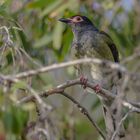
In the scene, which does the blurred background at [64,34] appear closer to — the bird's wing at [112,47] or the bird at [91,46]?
the bird at [91,46]

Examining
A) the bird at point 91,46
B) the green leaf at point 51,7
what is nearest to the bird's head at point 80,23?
the bird at point 91,46

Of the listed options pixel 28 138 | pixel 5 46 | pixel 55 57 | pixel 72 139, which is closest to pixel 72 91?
pixel 55 57

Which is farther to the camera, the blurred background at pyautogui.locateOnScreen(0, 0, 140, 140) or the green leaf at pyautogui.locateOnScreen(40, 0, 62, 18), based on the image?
the green leaf at pyautogui.locateOnScreen(40, 0, 62, 18)

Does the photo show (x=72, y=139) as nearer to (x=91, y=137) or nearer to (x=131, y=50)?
(x=91, y=137)

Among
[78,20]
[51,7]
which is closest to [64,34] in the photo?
[78,20]

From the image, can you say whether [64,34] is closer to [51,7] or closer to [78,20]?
[78,20]

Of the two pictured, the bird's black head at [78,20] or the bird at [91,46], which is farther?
the bird's black head at [78,20]

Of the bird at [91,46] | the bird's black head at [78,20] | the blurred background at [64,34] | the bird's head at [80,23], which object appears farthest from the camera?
the bird's head at [80,23]

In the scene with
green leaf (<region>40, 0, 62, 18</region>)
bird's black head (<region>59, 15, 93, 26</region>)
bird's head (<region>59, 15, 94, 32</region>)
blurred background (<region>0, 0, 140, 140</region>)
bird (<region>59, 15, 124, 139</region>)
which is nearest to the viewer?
bird (<region>59, 15, 124, 139</region>)

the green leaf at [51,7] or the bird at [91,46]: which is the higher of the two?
the green leaf at [51,7]

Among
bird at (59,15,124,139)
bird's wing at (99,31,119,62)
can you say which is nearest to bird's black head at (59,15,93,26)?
bird at (59,15,124,139)

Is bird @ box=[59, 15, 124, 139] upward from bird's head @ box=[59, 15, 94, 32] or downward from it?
downward

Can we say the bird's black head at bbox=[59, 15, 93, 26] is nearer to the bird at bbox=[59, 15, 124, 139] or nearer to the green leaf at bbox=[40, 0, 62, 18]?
the bird at bbox=[59, 15, 124, 139]

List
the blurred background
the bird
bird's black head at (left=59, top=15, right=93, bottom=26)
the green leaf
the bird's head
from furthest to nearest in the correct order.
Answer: the bird's head < bird's black head at (left=59, top=15, right=93, bottom=26) < the green leaf < the blurred background < the bird
